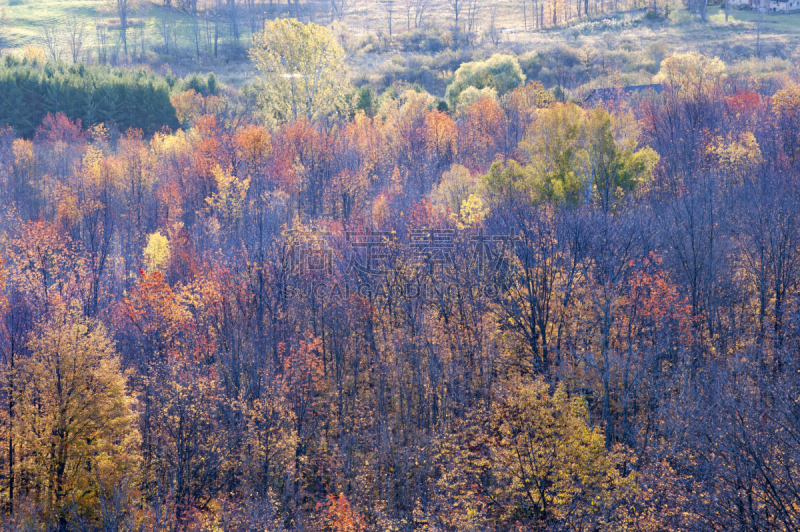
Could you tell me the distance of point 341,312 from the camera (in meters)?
41.8

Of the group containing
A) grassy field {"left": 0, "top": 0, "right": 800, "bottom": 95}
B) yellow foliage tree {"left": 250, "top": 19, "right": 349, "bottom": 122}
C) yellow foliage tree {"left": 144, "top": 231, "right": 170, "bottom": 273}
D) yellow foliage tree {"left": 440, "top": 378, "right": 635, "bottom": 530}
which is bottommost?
yellow foliage tree {"left": 440, "top": 378, "right": 635, "bottom": 530}

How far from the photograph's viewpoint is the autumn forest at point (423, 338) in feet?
91.2

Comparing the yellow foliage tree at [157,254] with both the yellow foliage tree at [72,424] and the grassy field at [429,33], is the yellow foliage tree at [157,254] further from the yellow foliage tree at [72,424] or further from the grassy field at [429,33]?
the grassy field at [429,33]

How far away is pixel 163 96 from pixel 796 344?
73819mm

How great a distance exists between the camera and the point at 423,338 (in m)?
39.2

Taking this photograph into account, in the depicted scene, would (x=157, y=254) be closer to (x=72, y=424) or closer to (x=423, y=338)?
(x=72, y=424)

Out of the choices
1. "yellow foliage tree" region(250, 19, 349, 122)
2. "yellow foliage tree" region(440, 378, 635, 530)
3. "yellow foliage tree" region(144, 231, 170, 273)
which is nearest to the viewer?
"yellow foliage tree" region(440, 378, 635, 530)

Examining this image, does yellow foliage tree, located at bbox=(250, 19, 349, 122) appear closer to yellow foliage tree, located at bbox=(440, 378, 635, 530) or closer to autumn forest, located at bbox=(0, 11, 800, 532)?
autumn forest, located at bbox=(0, 11, 800, 532)

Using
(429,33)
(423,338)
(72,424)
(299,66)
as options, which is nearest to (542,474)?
(423,338)

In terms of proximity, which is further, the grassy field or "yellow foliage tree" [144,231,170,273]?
the grassy field

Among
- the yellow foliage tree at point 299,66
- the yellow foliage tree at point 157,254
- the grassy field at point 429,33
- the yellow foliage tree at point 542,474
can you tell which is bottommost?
the yellow foliage tree at point 542,474

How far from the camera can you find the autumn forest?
1094 inches

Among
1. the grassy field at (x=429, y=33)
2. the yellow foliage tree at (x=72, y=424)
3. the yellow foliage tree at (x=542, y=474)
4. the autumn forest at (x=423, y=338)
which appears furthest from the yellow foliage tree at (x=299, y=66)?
the yellow foliage tree at (x=542, y=474)

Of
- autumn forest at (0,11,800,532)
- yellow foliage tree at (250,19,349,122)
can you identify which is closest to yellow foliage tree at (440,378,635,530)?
autumn forest at (0,11,800,532)
